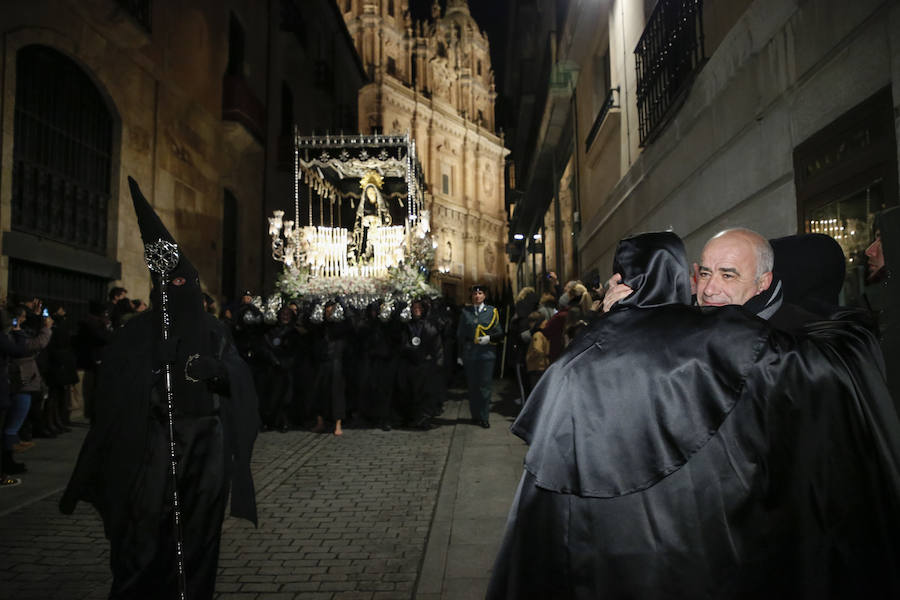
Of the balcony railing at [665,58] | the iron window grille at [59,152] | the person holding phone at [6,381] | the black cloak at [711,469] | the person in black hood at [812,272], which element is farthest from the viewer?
the iron window grille at [59,152]

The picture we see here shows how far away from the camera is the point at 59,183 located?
10555 millimetres

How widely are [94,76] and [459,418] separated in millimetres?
9358

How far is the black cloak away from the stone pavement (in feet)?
6.18

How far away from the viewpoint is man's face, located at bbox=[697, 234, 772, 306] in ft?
7.97

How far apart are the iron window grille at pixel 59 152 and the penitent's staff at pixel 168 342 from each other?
7913 millimetres

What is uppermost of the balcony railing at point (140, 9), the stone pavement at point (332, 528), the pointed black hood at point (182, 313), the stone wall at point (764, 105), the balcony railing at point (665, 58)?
the balcony railing at point (140, 9)

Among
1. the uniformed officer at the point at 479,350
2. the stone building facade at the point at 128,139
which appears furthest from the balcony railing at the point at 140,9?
the uniformed officer at the point at 479,350

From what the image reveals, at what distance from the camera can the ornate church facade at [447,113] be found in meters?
46.3

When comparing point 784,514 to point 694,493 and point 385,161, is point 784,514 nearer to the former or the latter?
point 694,493

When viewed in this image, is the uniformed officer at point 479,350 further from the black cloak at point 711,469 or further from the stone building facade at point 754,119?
the black cloak at point 711,469

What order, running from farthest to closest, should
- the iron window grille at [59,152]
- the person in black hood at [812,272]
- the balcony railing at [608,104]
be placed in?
the iron window grille at [59,152]
the balcony railing at [608,104]
the person in black hood at [812,272]

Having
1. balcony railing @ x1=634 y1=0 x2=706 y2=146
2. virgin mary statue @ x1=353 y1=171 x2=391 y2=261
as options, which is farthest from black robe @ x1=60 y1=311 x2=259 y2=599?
virgin mary statue @ x1=353 y1=171 x2=391 y2=261

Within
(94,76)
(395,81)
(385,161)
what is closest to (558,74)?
(385,161)

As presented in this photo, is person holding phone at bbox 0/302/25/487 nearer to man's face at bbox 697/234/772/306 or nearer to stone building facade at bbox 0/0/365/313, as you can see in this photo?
stone building facade at bbox 0/0/365/313
